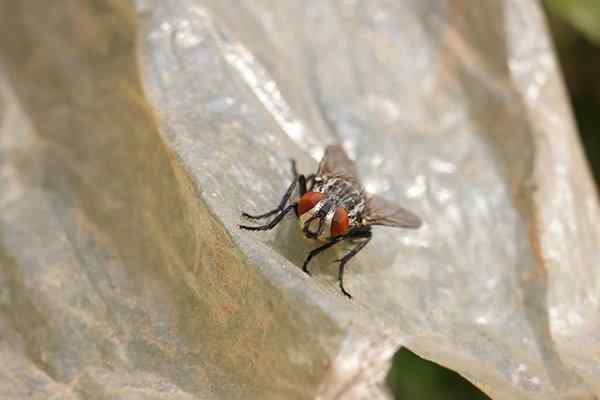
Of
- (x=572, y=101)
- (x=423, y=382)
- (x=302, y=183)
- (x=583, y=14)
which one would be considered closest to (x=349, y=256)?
(x=302, y=183)

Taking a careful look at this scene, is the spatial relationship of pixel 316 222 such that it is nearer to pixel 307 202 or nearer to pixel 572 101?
pixel 307 202

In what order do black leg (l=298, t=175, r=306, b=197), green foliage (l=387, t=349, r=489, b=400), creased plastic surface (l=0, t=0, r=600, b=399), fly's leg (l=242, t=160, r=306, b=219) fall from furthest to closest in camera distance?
green foliage (l=387, t=349, r=489, b=400)
black leg (l=298, t=175, r=306, b=197)
fly's leg (l=242, t=160, r=306, b=219)
creased plastic surface (l=0, t=0, r=600, b=399)

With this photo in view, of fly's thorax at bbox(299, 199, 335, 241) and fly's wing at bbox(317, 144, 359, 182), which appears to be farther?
fly's wing at bbox(317, 144, 359, 182)

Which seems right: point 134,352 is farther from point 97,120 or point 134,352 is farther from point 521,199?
point 521,199

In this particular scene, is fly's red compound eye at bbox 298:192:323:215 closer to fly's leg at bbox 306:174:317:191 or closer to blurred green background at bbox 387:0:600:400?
fly's leg at bbox 306:174:317:191

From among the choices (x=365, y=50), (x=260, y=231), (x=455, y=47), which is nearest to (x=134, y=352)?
(x=260, y=231)

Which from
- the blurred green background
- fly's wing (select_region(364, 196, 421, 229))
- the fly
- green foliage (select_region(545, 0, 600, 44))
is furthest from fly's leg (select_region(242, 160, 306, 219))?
green foliage (select_region(545, 0, 600, 44))

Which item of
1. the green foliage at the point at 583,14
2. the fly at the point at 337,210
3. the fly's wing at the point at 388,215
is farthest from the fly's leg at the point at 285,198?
the green foliage at the point at 583,14
